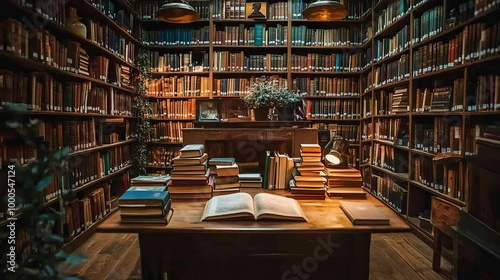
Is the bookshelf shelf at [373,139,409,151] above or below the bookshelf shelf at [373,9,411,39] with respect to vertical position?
below

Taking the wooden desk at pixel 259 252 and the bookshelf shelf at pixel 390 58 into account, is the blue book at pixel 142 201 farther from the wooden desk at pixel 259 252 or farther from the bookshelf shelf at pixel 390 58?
the bookshelf shelf at pixel 390 58

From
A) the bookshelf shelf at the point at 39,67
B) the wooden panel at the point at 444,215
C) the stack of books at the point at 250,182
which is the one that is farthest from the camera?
the wooden panel at the point at 444,215

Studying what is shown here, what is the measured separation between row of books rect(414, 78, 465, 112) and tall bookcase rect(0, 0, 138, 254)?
9.26 ft

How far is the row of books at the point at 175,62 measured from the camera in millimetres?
4742

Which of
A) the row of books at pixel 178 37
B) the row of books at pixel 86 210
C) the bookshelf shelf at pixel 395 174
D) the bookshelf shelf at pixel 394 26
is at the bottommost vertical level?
the row of books at pixel 86 210

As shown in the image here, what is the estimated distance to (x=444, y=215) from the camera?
2.42 meters

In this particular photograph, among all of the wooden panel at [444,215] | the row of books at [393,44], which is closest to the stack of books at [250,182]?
the wooden panel at [444,215]

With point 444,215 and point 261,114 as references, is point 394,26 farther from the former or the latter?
point 444,215

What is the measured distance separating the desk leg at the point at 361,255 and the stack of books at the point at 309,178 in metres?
0.29

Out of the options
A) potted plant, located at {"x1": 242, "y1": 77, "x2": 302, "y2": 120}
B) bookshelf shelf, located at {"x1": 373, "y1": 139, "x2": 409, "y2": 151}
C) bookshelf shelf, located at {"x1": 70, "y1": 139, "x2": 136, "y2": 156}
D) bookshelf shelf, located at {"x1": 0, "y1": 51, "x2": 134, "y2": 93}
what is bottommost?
bookshelf shelf, located at {"x1": 70, "y1": 139, "x2": 136, "y2": 156}

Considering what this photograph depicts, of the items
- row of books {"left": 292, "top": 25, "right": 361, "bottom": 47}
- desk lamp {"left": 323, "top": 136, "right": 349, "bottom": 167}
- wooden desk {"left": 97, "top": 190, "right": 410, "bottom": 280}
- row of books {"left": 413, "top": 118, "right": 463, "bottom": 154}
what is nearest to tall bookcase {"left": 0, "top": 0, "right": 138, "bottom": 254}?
wooden desk {"left": 97, "top": 190, "right": 410, "bottom": 280}

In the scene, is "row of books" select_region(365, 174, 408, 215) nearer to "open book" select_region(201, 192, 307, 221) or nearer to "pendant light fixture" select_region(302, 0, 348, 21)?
"pendant light fixture" select_region(302, 0, 348, 21)

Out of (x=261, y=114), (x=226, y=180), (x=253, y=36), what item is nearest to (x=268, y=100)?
(x=261, y=114)

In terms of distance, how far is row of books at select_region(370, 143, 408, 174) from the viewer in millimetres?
3639
